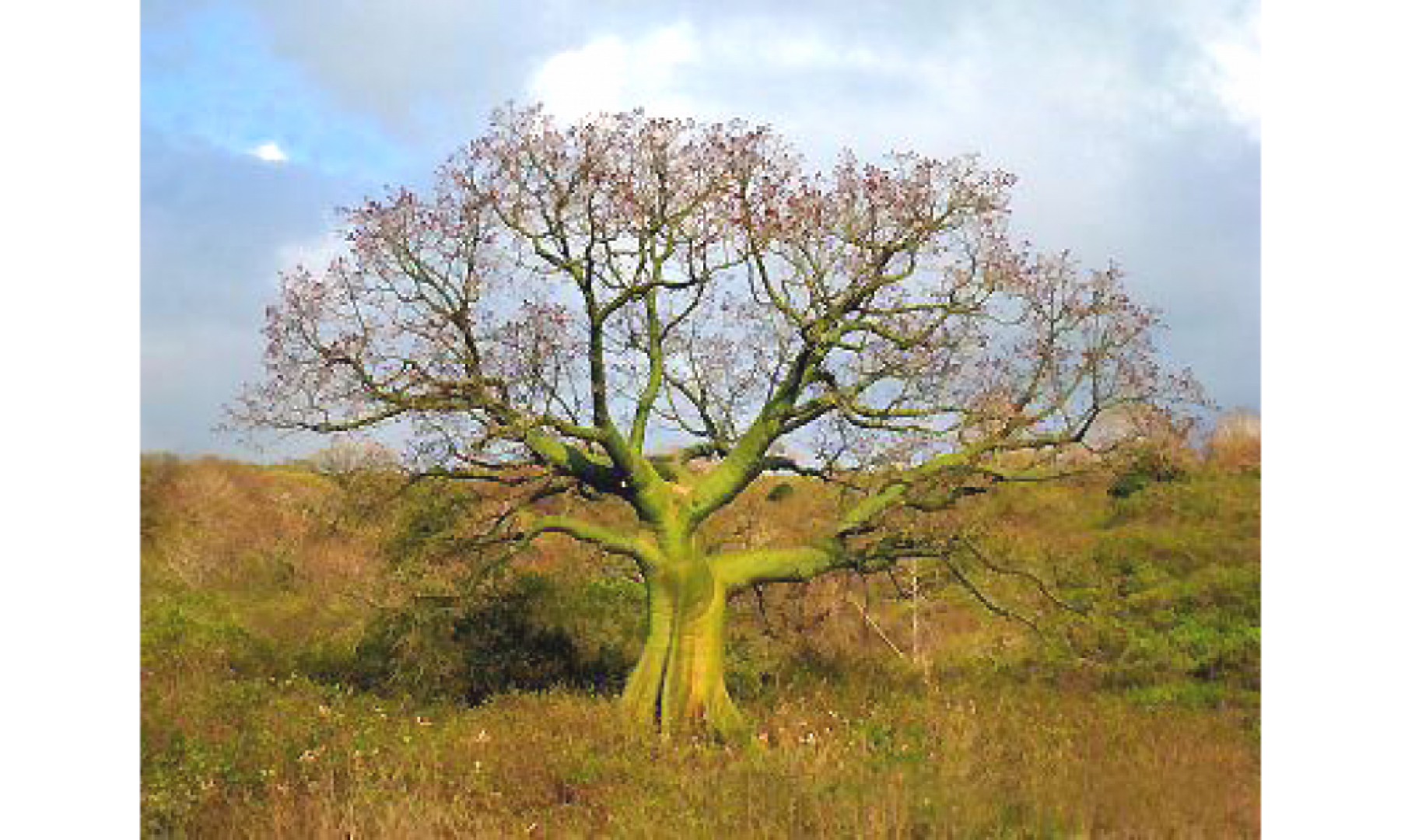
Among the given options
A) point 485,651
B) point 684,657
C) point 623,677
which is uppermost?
point 684,657

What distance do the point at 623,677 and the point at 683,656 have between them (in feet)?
12.2

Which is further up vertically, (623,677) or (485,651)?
(485,651)

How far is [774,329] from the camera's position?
1566 centimetres

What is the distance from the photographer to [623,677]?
1830 cm

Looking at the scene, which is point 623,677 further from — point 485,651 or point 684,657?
point 684,657

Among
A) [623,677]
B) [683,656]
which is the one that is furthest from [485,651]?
[683,656]

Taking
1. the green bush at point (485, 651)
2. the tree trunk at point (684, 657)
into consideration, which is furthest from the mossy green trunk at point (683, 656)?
the green bush at point (485, 651)

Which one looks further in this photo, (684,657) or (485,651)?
(485,651)

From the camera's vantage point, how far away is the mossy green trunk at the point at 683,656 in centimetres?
1460

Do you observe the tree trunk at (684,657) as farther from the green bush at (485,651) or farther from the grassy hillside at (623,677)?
the green bush at (485,651)
